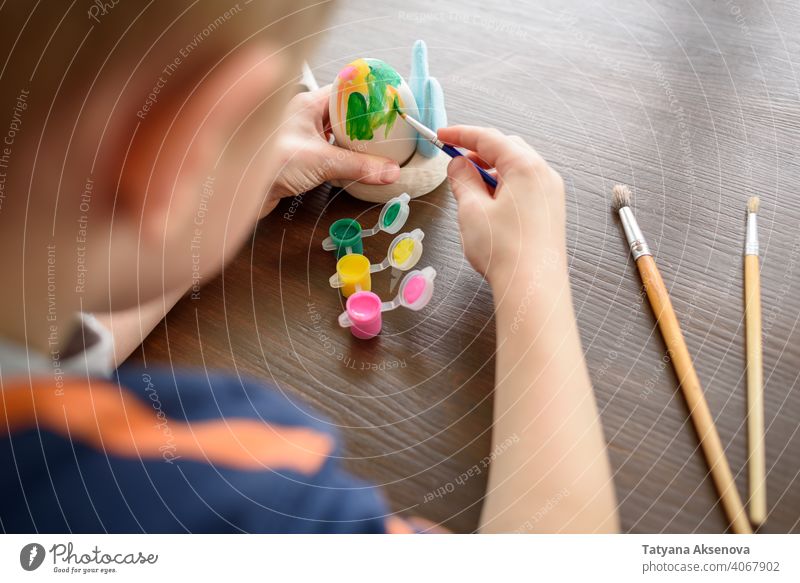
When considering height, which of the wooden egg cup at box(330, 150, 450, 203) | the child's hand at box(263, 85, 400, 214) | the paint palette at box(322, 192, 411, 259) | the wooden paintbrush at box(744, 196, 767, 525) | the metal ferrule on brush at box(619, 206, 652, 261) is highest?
the child's hand at box(263, 85, 400, 214)

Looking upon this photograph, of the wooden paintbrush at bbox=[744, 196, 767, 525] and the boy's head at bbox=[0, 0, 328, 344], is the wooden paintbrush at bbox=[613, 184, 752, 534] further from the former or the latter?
the boy's head at bbox=[0, 0, 328, 344]

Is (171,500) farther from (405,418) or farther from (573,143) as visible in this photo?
(573,143)

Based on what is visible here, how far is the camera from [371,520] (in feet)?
1.39

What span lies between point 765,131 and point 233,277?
0.48 metres

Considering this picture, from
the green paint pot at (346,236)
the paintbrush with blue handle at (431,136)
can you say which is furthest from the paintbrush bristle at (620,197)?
the green paint pot at (346,236)

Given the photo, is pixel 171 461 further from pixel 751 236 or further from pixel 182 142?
pixel 751 236

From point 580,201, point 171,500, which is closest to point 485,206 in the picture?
point 580,201

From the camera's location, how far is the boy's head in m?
Result: 0.42

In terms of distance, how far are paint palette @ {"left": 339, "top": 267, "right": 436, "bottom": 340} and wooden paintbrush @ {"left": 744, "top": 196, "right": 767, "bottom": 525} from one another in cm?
23

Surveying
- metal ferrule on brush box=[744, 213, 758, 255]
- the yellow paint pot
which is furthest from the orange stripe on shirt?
metal ferrule on brush box=[744, 213, 758, 255]

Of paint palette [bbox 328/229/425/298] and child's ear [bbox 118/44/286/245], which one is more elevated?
child's ear [bbox 118/44/286/245]

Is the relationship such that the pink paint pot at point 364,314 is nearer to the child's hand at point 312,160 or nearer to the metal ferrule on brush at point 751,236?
the child's hand at point 312,160

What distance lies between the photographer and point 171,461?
45cm

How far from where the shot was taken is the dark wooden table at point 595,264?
0.43 m
